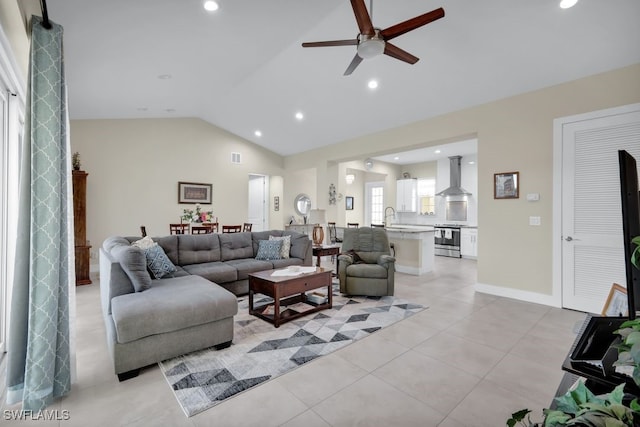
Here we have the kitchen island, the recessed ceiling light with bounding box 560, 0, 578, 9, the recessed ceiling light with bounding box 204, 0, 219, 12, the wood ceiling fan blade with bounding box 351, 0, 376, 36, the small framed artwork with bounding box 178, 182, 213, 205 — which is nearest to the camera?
the wood ceiling fan blade with bounding box 351, 0, 376, 36

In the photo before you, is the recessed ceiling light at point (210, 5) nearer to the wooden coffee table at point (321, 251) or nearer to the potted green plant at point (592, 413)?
the wooden coffee table at point (321, 251)

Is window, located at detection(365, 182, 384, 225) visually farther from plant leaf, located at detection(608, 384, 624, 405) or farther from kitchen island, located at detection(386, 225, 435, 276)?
plant leaf, located at detection(608, 384, 624, 405)

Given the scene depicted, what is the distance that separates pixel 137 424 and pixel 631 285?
7.77 ft

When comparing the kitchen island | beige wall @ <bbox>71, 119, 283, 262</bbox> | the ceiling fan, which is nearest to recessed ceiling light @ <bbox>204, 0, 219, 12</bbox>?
the ceiling fan

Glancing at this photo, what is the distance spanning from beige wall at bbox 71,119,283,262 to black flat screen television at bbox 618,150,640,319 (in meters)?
7.42

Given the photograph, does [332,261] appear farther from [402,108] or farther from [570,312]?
[570,312]

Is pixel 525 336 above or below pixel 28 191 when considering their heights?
below

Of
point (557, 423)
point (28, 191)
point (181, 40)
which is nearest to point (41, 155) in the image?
point (28, 191)

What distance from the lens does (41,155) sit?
6.47 feet

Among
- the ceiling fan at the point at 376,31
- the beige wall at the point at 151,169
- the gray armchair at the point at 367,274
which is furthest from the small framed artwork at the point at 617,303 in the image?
the beige wall at the point at 151,169

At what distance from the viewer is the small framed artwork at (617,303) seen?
4.16ft

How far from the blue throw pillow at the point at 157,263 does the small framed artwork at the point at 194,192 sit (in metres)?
3.74

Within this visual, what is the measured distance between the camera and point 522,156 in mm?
4270

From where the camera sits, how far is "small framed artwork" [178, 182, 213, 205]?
7164 millimetres
